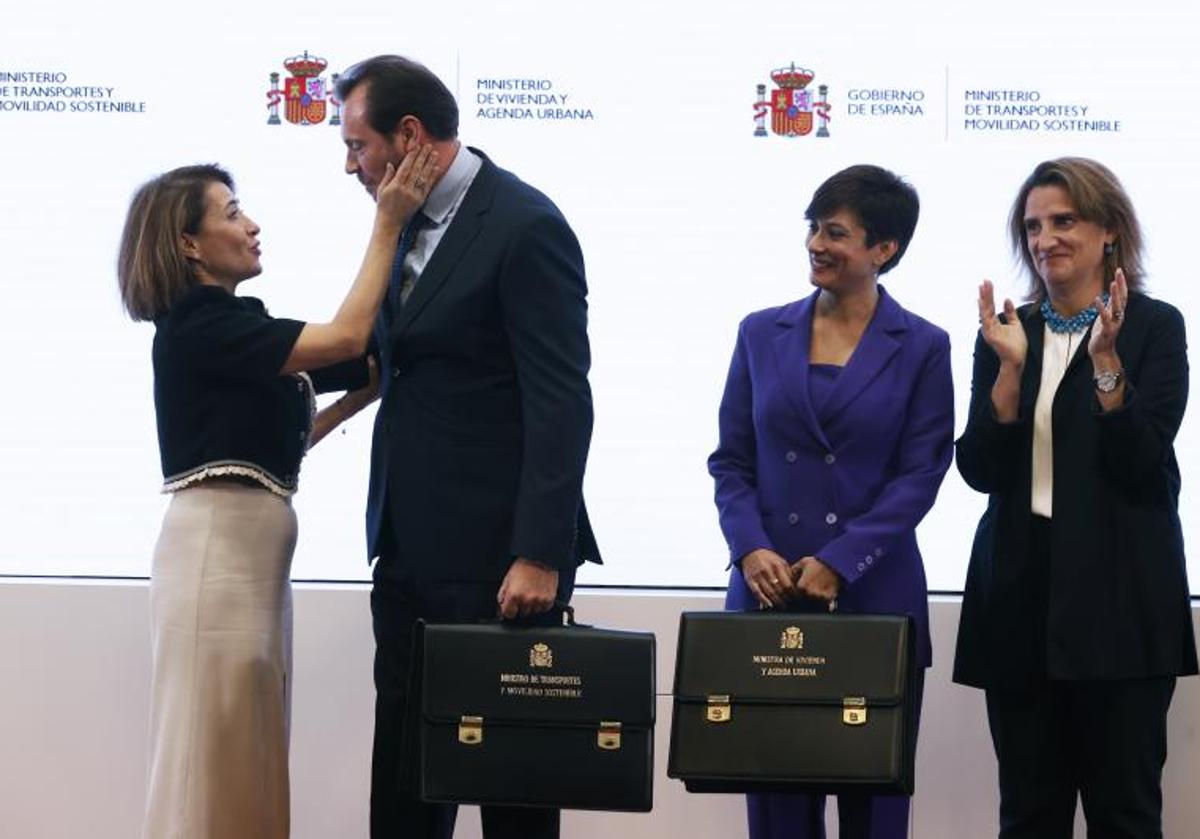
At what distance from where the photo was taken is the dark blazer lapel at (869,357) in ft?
10.7

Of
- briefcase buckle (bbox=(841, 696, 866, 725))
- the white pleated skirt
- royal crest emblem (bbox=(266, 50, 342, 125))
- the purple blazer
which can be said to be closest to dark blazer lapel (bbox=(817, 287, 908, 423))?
the purple blazer

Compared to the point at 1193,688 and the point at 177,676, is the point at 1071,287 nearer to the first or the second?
the point at 1193,688

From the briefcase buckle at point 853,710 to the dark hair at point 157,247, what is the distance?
1471 millimetres

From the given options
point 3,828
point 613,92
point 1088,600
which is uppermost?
point 613,92

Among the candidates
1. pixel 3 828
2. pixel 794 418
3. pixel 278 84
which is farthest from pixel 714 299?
pixel 3 828

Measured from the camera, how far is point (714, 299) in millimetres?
4074

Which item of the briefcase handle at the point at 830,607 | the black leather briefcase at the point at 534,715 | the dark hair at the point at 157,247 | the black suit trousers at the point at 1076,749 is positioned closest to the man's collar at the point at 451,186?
the dark hair at the point at 157,247

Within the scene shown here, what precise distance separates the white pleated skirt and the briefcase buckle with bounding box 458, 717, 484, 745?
0.53 m

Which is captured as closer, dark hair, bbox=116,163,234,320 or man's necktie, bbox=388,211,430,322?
man's necktie, bbox=388,211,430,322

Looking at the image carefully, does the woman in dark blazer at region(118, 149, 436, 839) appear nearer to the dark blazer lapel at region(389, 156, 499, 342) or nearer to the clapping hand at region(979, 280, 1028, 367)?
the dark blazer lapel at region(389, 156, 499, 342)

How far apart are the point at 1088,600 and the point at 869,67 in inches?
60.2

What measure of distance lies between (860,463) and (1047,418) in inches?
15.0

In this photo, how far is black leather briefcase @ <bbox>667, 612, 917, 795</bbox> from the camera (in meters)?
2.94

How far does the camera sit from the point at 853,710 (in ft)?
9.71
